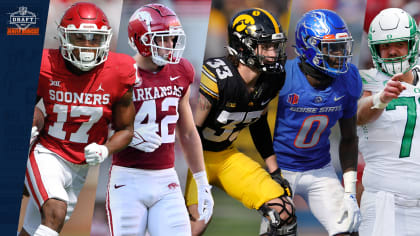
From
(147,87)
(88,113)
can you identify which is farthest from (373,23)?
(88,113)

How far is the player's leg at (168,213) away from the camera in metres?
4.38

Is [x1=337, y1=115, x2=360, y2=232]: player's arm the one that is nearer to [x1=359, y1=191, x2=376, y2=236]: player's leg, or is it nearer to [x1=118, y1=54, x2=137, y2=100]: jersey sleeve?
[x1=359, y1=191, x2=376, y2=236]: player's leg

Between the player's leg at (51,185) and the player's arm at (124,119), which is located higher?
the player's arm at (124,119)

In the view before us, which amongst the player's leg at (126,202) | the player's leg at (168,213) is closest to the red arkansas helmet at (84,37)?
the player's leg at (126,202)

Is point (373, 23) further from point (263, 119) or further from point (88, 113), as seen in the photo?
point (88, 113)

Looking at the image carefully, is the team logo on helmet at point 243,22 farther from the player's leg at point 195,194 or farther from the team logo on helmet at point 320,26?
the player's leg at point 195,194

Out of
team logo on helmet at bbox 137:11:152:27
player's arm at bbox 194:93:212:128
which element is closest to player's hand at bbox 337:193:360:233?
player's arm at bbox 194:93:212:128

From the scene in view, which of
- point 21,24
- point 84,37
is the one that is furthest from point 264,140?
point 21,24

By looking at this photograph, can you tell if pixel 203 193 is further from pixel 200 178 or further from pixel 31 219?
pixel 31 219

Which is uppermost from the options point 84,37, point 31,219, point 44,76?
point 84,37

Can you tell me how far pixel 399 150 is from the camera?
4930 mm

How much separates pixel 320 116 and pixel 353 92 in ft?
0.95

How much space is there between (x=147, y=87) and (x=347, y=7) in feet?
6.02

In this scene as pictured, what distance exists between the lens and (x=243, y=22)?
4.82m
